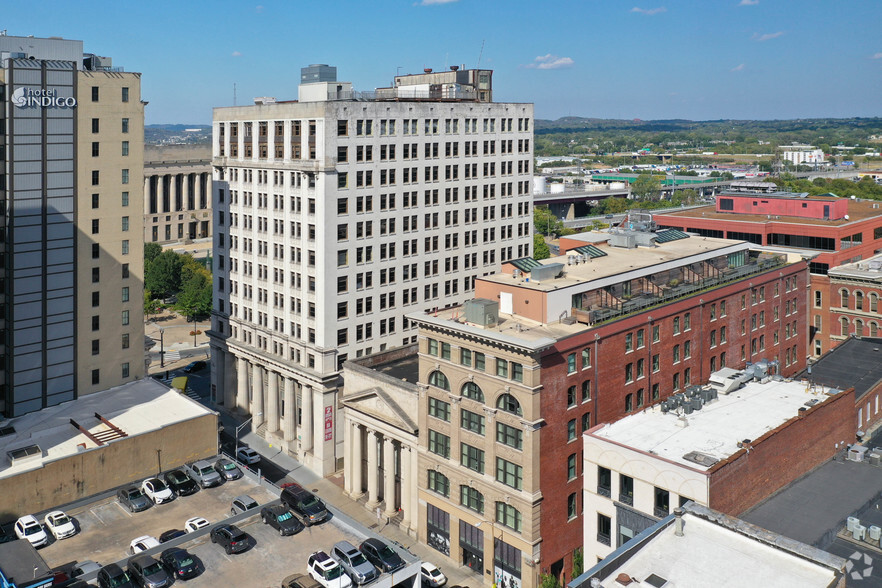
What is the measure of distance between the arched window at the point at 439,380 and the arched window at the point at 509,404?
A: 20.8 ft

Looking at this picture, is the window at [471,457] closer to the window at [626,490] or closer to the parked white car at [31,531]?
the window at [626,490]

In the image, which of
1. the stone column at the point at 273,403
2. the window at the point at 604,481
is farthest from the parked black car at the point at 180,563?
the stone column at the point at 273,403

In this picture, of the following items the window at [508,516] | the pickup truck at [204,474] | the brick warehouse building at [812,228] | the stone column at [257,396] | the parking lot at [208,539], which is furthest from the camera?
the brick warehouse building at [812,228]

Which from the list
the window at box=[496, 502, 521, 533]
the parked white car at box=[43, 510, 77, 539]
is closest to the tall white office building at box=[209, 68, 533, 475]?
the window at box=[496, 502, 521, 533]

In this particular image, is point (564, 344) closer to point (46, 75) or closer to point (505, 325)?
point (505, 325)

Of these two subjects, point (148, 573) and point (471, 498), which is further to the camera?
point (471, 498)

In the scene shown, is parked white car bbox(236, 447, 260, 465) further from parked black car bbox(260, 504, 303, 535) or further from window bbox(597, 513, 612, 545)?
window bbox(597, 513, 612, 545)

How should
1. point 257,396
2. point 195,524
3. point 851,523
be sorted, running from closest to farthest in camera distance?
point 851,523 < point 195,524 < point 257,396

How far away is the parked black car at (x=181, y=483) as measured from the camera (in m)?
71.8

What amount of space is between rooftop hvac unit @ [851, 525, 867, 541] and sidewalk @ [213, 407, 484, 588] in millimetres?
29676

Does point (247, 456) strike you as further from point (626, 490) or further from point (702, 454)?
point (702, 454)

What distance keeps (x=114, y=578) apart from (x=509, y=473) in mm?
30279

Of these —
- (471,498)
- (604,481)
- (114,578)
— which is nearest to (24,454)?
(114,578)

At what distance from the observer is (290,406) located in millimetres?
96188
